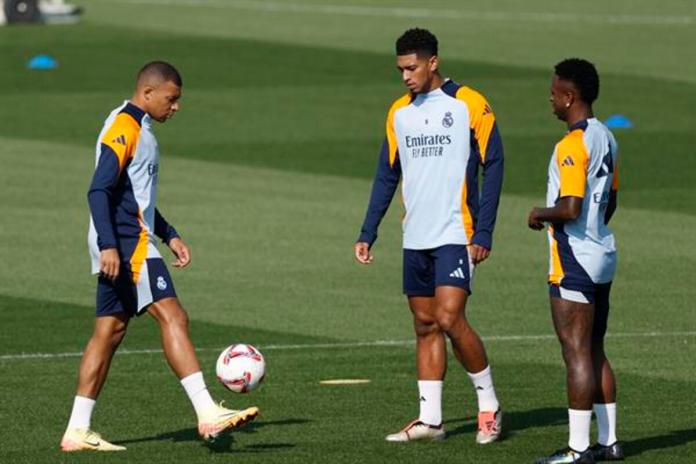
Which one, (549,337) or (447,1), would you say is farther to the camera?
(447,1)

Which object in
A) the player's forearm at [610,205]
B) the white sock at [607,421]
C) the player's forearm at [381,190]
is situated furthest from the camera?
the player's forearm at [381,190]

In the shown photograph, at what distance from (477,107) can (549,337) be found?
16.5 ft

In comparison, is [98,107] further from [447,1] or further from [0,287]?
[447,1]

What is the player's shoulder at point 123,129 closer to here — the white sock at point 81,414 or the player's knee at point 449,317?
the white sock at point 81,414

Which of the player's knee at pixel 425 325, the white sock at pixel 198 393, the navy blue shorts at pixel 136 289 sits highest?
the navy blue shorts at pixel 136 289

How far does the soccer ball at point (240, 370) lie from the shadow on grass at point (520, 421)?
1.32 meters

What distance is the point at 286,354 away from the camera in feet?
54.8

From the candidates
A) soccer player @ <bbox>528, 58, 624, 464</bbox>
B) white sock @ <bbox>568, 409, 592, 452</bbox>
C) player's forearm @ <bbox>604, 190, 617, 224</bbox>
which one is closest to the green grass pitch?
white sock @ <bbox>568, 409, 592, 452</bbox>

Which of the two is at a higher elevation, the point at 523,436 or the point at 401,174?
the point at 401,174

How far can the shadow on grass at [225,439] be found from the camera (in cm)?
1266

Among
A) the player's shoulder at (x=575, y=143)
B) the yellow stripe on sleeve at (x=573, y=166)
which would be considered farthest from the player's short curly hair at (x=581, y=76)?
the yellow stripe on sleeve at (x=573, y=166)

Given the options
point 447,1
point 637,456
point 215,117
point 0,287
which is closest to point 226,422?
point 637,456

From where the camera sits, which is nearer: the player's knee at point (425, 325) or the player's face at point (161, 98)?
the player's face at point (161, 98)

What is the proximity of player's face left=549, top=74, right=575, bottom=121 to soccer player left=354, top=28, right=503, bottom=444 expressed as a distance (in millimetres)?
924
